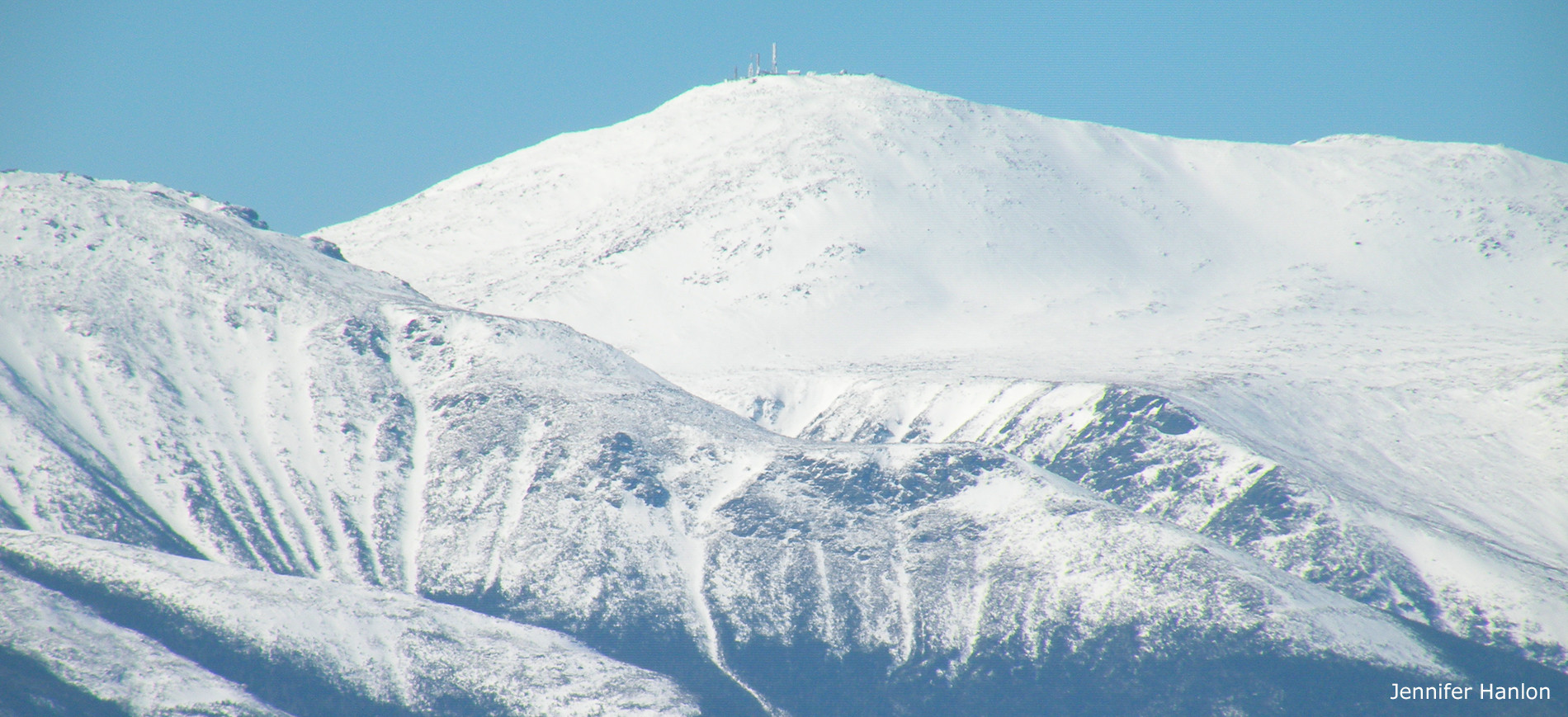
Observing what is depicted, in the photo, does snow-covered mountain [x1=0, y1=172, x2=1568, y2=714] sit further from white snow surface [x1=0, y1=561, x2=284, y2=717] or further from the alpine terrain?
the alpine terrain

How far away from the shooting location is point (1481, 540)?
162500 millimetres

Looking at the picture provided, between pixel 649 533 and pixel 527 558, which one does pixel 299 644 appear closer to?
pixel 527 558

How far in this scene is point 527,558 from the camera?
15162cm

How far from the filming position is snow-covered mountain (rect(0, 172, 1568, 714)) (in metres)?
126

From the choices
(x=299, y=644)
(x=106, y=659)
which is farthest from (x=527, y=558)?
(x=106, y=659)

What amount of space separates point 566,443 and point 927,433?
51.8 meters

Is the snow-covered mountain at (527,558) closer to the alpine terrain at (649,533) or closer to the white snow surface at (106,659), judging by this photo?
the white snow surface at (106,659)

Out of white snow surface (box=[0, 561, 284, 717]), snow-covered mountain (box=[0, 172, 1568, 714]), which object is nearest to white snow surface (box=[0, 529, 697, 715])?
white snow surface (box=[0, 561, 284, 717])

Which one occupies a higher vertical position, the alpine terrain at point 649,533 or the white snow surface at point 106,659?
the alpine terrain at point 649,533

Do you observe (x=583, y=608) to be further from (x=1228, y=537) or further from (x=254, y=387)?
(x=1228, y=537)

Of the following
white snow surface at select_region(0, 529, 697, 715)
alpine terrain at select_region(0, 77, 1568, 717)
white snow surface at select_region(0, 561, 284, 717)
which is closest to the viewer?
white snow surface at select_region(0, 561, 284, 717)

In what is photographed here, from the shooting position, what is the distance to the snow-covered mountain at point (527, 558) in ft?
414

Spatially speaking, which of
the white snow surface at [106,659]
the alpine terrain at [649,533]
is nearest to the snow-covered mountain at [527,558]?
the white snow surface at [106,659]

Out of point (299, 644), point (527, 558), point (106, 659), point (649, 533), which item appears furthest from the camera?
point (649, 533)
